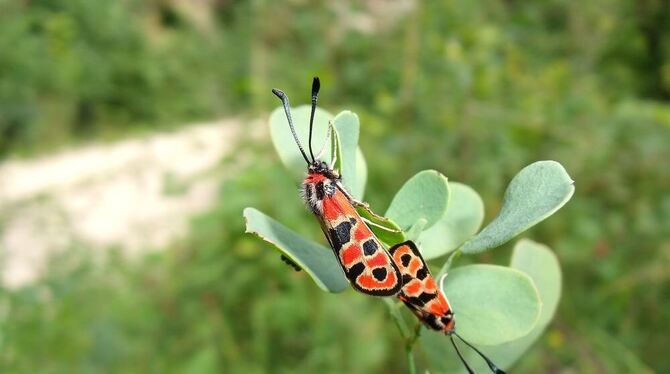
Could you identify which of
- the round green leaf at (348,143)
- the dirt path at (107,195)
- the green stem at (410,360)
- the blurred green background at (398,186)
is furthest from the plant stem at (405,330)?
the dirt path at (107,195)

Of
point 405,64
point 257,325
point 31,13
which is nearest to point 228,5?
point 31,13

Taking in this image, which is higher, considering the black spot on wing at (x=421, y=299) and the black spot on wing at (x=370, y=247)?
the black spot on wing at (x=370, y=247)

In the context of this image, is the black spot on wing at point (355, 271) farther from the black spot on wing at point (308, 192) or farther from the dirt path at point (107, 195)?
the dirt path at point (107, 195)

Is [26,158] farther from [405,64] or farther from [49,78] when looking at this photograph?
[405,64]

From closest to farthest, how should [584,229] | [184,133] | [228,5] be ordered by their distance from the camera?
[584,229]
[184,133]
[228,5]

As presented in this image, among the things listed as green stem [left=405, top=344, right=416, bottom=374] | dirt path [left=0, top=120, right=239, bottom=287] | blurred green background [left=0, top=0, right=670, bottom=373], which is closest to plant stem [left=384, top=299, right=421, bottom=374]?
green stem [left=405, top=344, right=416, bottom=374]

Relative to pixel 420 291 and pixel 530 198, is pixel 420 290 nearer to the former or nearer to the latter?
pixel 420 291
